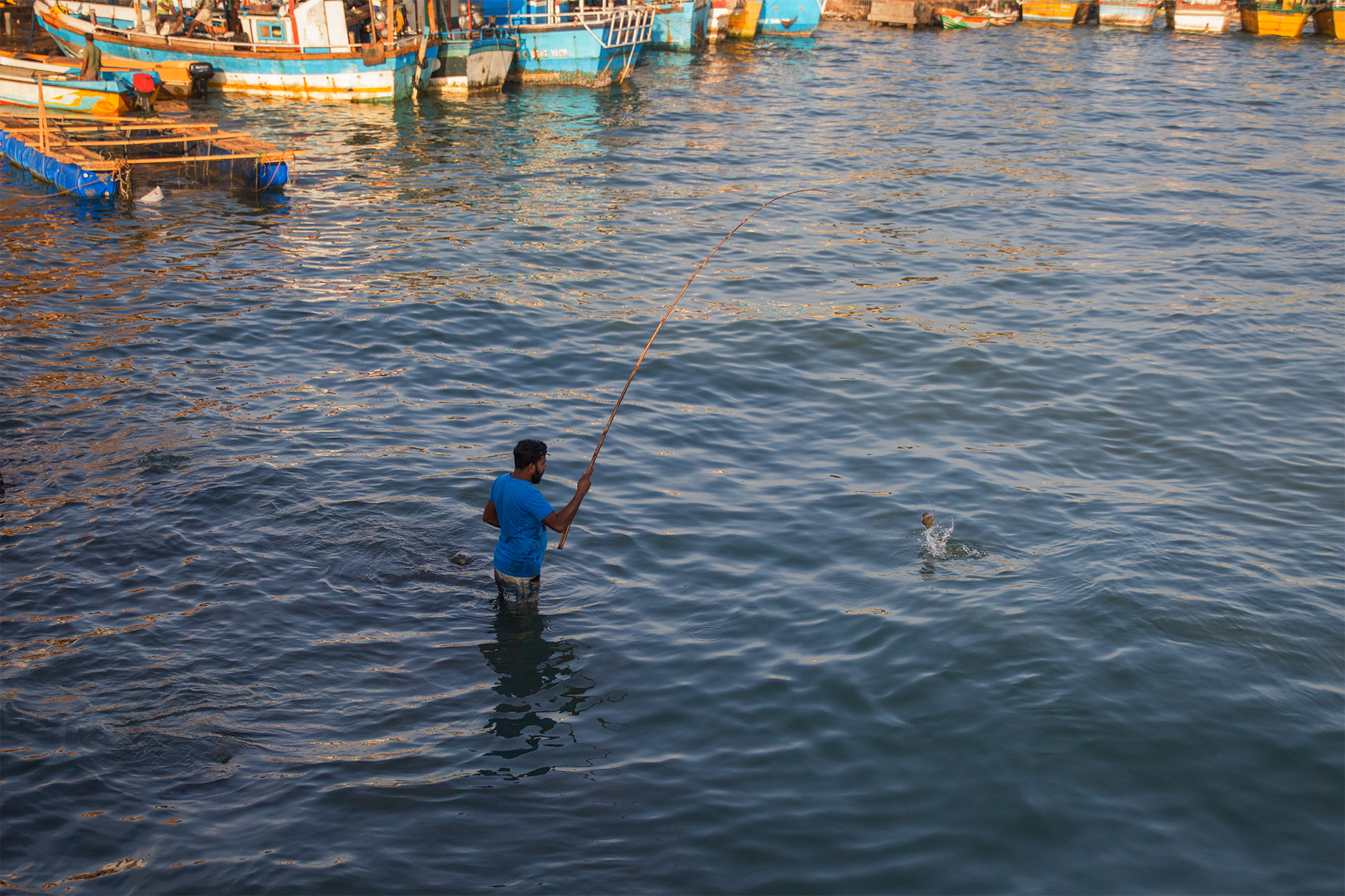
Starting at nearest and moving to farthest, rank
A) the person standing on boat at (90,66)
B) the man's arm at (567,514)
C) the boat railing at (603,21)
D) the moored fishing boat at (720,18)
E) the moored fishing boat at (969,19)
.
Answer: the man's arm at (567,514), the person standing on boat at (90,66), the boat railing at (603,21), the moored fishing boat at (720,18), the moored fishing boat at (969,19)

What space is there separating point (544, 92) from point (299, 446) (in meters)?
26.7

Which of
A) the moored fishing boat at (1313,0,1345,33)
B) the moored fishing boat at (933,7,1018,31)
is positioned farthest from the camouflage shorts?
the moored fishing boat at (1313,0,1345,33)

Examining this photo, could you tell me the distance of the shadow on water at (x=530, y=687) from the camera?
6430 mm

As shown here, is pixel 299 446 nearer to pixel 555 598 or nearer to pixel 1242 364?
pixel 555 598

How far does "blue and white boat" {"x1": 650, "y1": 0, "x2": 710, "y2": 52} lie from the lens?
4253 cm

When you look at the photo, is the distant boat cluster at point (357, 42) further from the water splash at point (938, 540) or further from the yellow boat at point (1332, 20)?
the yellow boat at point (1332, 20)

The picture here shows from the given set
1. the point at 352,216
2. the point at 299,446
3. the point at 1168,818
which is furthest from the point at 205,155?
the point at 1168,818

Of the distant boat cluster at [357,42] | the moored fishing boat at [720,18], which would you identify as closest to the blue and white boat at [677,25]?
the moored fishing boat at [720,18]

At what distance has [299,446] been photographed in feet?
32.8

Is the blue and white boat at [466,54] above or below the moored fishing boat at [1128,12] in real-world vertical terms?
below

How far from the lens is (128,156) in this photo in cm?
2053

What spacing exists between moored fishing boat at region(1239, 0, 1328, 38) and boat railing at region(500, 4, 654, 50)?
3189cm

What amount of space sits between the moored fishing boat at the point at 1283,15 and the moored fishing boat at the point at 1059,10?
818cm

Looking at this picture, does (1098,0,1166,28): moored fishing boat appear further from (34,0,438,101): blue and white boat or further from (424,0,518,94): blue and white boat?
(34,0,438,101): blue and white boat
